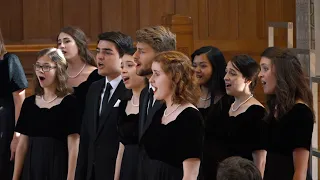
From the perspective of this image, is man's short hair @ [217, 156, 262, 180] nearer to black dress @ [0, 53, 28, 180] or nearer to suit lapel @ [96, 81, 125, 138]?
suit lapel @ [96, 81, 125, 138]

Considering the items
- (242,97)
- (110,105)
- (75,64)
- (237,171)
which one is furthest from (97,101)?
(237,171)

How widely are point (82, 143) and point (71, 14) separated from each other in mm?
4114

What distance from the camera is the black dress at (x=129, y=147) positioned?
209 inches

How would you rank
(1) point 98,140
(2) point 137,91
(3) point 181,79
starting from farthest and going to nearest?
(1) point 98,140 < (2) point 137,91 < (3) point 181,79

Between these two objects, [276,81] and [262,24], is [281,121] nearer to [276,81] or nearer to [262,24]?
[276,81]

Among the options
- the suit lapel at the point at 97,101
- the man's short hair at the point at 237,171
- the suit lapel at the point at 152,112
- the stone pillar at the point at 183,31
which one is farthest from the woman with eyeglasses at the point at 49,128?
the man's short hair at the point at 237,171

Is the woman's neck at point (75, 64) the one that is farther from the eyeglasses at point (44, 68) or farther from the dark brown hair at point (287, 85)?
the dark brown hair at point (287, 85)

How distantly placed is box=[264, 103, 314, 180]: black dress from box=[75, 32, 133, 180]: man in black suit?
40.0 inches

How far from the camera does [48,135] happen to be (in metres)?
5.96

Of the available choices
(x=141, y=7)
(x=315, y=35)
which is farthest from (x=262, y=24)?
(x=315, y=35)

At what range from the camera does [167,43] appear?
5.29m

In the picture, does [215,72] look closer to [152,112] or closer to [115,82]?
[115,82]

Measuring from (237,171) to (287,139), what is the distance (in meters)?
1.58

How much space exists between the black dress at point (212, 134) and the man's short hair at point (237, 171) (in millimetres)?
1760
